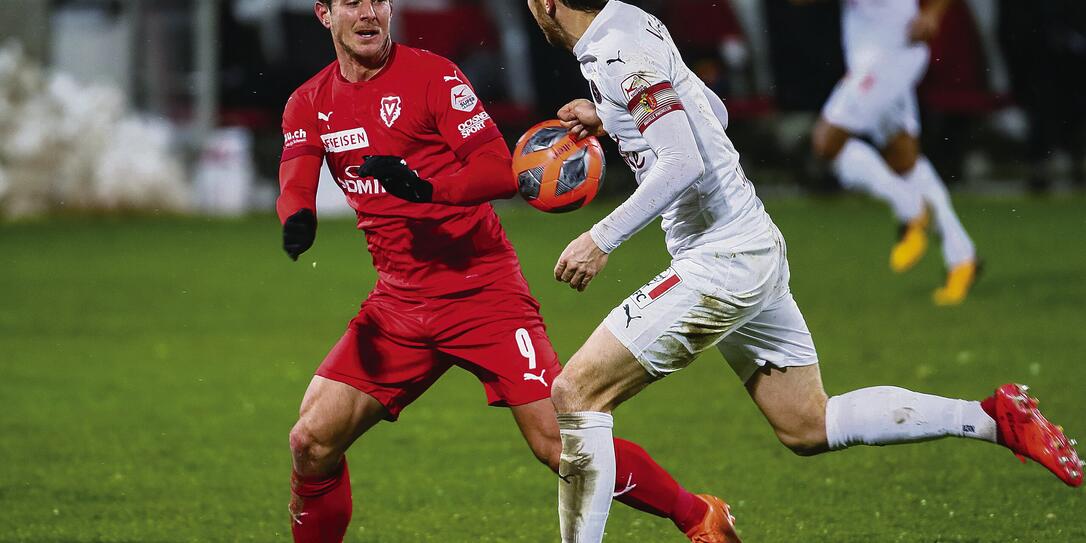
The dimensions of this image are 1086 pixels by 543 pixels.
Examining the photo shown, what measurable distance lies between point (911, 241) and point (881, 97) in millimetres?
1168

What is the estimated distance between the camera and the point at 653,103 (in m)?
4.07

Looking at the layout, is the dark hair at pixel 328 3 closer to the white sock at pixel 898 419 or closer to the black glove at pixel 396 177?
the black glove at pixel 396 177

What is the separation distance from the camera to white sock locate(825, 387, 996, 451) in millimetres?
4348

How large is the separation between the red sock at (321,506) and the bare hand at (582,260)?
3.56 feet

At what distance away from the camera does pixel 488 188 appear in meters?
4.49

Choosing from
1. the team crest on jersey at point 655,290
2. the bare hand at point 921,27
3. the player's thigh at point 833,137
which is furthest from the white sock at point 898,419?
the bare hand at point 921,27

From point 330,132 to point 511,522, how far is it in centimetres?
169

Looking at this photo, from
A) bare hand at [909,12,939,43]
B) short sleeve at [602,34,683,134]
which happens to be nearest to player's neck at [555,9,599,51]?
short sleeve at [602,34,683,134]

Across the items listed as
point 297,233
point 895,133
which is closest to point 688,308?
point 297,233

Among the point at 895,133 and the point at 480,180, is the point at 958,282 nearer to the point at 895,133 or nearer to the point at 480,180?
the point at 895,133

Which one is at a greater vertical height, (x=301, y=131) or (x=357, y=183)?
(x=301, y=131)

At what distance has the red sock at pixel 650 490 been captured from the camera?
456cm

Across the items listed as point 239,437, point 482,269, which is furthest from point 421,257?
point 239,437

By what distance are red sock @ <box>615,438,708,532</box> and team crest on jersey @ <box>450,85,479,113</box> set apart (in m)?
1.15
